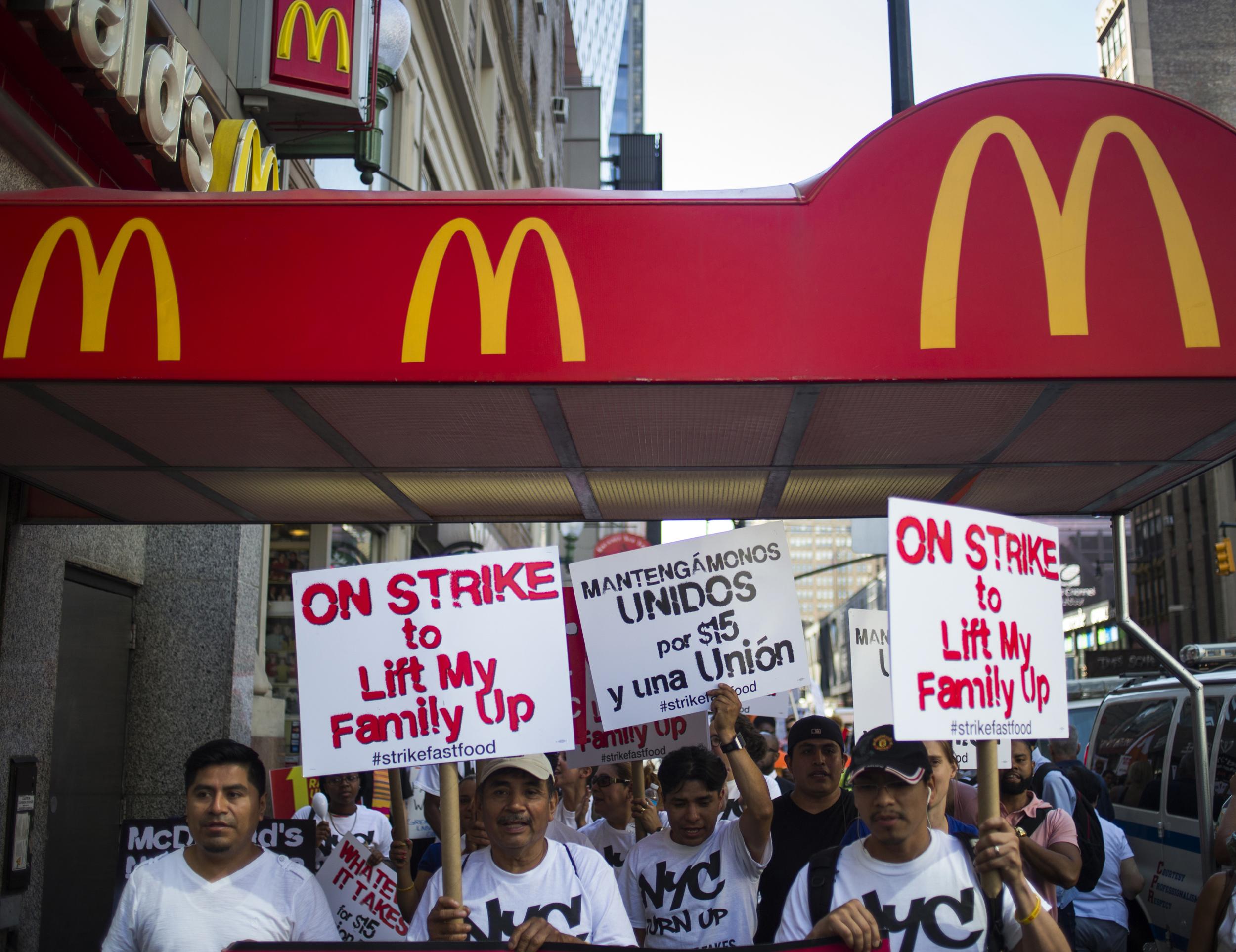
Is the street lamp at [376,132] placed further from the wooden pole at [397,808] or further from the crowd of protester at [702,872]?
the crowd of protester at [702,872]

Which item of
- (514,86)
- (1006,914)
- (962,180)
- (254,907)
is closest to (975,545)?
(1006,914)

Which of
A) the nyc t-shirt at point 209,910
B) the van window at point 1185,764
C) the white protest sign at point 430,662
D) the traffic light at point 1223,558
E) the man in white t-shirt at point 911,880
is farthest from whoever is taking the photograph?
the traffic light at point 1223,558

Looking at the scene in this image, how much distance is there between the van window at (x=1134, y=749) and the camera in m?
8.71

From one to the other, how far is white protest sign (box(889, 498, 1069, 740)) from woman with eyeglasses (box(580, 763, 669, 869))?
8.65 feet

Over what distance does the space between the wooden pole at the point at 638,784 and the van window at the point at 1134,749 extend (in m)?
4.49

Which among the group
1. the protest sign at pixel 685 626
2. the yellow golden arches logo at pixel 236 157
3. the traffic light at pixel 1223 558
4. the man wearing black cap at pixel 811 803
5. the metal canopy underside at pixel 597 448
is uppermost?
the yellow golden arches logo at pixel 236 157

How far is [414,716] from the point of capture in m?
3.99

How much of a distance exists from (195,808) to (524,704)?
3.81 feet

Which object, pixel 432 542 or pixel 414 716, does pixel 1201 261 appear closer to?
pixel 414 716

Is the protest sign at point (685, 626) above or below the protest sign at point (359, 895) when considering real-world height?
above

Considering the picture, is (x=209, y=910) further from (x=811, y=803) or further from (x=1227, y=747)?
(x=1227, y=747)

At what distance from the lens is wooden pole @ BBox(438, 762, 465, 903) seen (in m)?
3.67

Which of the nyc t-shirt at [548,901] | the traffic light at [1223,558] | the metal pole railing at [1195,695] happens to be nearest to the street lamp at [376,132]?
the metal pole railing at [1195,695]

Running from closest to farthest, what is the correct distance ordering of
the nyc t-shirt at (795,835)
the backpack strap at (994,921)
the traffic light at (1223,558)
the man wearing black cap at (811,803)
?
the backpack strap at (994,921), the nyc t-shirt at (795,835), the man wearing black cap at (811,803), the traffic light at (1223,558)
